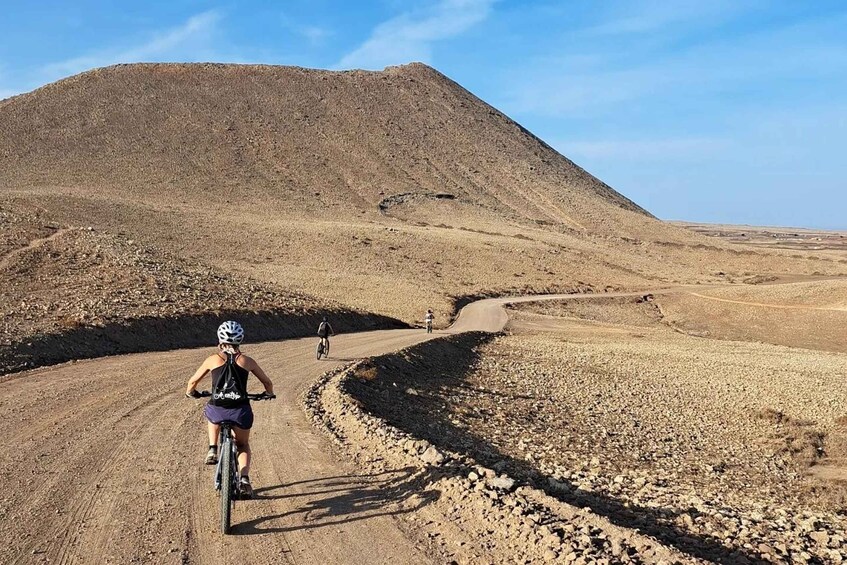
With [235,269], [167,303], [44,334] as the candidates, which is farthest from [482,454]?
[235,269]

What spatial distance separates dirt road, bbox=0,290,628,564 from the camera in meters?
7.20

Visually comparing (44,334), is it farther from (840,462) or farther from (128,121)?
(128,121)

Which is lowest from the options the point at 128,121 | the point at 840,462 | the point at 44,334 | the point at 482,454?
the point at 840,462

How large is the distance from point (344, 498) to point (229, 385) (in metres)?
2.24

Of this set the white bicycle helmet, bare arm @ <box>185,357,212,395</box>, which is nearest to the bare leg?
bare arm @ <box>185,357,212,395</box>

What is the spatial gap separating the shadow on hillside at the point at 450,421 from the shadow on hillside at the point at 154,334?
6.57 m

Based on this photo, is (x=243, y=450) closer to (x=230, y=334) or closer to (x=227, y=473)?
(x=227, y=473)

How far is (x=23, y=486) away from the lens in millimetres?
8953

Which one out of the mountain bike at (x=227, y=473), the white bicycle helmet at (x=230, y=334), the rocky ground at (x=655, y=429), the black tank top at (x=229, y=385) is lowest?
the rocky ground at (x=655, y=429)

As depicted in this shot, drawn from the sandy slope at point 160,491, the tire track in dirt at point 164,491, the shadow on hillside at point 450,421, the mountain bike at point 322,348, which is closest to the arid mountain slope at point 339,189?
the shadow on hillside at point 450,421

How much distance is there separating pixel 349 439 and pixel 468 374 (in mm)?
13999

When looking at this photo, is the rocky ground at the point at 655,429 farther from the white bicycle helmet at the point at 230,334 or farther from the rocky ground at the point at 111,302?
the rocky ground at the point at 111,302

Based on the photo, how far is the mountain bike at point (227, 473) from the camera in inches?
293

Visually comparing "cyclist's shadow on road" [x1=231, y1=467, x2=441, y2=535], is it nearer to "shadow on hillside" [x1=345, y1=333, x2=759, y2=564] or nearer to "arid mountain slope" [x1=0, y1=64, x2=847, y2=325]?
"shadow on hillside" [x1=345, y1=333, x2=759, y2=564]
